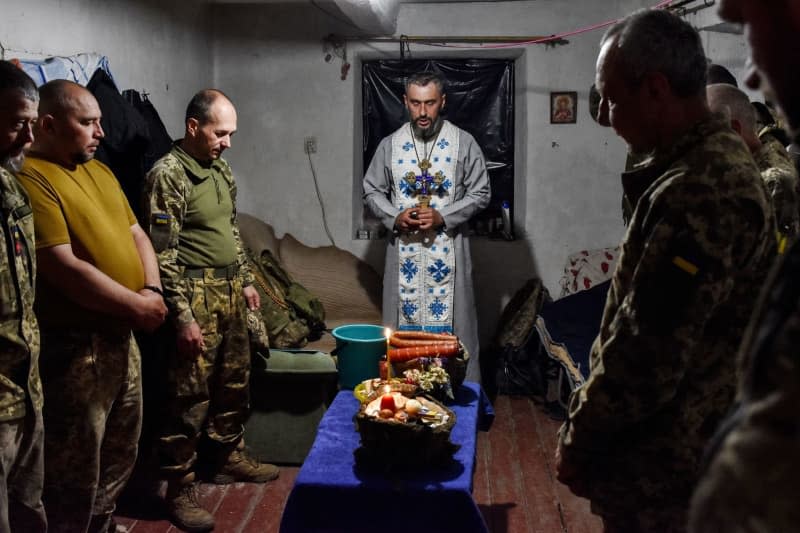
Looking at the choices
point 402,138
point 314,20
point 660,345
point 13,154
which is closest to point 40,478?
point 13,154

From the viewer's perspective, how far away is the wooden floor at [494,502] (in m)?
3.22

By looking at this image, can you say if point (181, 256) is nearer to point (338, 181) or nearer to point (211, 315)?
point (211, 315)

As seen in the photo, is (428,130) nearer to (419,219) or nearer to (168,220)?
(419,219)

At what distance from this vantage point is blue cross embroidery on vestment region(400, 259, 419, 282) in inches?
185

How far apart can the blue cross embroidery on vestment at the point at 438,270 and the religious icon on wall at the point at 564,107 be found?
155cm

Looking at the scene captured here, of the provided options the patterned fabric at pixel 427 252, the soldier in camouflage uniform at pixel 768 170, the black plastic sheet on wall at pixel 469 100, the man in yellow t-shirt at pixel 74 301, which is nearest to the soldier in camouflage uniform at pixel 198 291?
the man in yellow t-shirt at pixel 74 301

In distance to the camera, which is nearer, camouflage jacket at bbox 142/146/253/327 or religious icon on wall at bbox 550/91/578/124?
camouflage jacket at bbox 142/146/253/327

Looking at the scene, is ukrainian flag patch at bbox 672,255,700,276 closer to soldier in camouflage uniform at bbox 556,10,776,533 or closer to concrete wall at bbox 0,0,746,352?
soldier in camouflage uniform at bbox 556,10,776,533

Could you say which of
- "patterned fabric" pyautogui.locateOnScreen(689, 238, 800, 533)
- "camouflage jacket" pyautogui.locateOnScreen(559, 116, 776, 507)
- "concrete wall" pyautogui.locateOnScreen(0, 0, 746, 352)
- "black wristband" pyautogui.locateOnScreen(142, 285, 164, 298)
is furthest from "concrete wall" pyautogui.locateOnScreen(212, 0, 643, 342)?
"patterned fabric" pyautogui.locateOnScreen(689, 238, 800, 533)

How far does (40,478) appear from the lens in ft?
7.23

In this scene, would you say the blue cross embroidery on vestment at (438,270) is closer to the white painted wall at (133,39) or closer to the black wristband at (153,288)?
the white painted wall at (133,39)

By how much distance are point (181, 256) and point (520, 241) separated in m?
2.97

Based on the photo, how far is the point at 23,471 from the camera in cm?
215

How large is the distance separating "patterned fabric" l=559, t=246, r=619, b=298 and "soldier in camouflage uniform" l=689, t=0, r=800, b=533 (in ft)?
14.8
